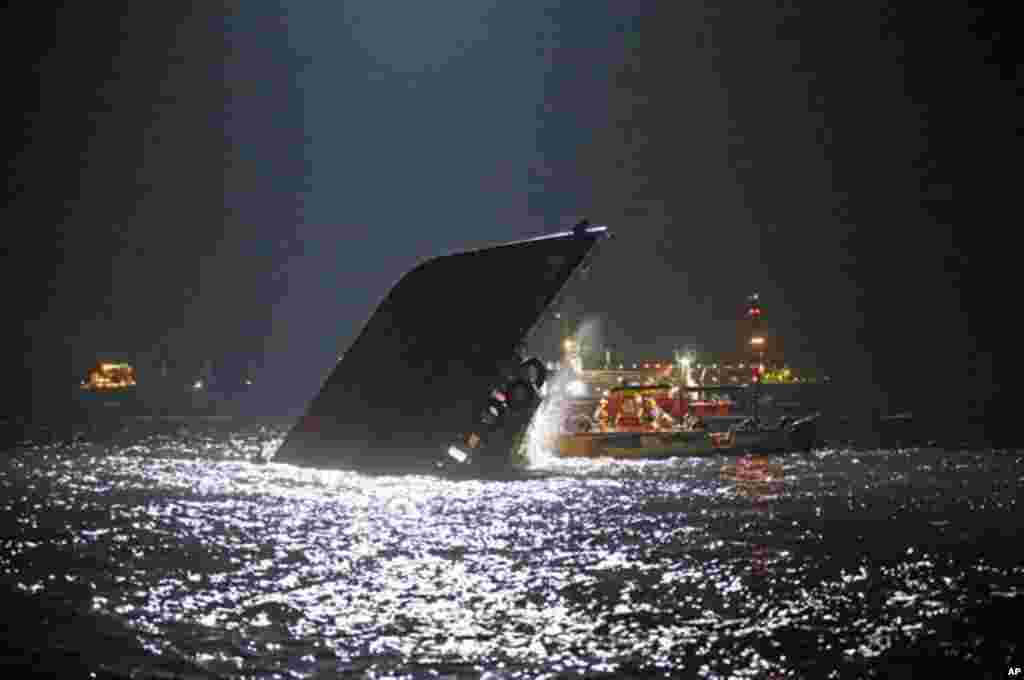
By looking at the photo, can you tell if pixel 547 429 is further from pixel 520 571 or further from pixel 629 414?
pixel 520 571

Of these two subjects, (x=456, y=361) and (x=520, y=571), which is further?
(x=456, y=361)

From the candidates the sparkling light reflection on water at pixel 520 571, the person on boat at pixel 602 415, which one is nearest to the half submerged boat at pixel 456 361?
the sparkling light reflection on water at pixel 520 571

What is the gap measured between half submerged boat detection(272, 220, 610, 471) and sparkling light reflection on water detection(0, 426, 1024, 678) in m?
2.19

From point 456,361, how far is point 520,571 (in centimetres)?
2301

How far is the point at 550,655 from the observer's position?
14758 millimetres

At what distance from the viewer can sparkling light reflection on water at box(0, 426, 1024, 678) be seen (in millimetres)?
15086

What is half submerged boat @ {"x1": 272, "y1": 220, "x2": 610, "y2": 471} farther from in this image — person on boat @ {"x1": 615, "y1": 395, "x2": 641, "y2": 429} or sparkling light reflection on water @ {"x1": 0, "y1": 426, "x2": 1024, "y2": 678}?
person on boat @ {"x1": 615, "y1": 395, "x2": 641, "y2": 429}

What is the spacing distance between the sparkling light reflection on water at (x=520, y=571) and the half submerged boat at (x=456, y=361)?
7.17ft

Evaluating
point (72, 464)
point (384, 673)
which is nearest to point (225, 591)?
point (384, 673)

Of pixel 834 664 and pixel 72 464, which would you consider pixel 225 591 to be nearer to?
pixel 834 664

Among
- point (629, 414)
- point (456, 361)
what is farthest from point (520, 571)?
point (629, 414)

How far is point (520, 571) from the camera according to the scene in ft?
74.2

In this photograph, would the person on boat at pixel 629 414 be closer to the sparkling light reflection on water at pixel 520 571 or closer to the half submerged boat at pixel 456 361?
the half submerged boat at pixel 456 361

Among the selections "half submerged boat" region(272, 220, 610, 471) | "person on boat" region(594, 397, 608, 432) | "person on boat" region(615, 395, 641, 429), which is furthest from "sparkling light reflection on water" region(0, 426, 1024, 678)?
"person on boat" region(615, 395, 641, 429)
